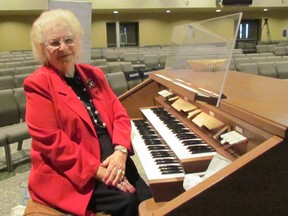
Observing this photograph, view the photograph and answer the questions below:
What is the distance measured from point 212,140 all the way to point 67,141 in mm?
778

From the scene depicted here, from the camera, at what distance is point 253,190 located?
107 cm

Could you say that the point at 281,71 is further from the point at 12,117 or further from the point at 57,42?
the point at 57,42

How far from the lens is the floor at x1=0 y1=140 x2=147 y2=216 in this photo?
279cm

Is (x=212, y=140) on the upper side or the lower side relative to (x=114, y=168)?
upper

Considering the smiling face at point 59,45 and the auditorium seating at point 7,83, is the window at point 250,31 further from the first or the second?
the smiling face at point 59,45

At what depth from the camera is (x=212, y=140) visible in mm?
1738

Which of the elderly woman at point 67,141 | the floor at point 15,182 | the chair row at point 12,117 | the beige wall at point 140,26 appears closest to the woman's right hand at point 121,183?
the elderly woman at point 67,141

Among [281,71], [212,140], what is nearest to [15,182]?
[212,140]

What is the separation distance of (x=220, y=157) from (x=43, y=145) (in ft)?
2.82

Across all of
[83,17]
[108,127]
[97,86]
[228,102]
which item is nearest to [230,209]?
[228,102]

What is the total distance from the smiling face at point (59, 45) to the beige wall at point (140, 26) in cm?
1551

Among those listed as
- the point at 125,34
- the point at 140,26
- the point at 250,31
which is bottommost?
the point at 125,34

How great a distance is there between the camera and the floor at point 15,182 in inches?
110

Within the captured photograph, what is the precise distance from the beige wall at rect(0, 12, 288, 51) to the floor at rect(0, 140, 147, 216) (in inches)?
531
